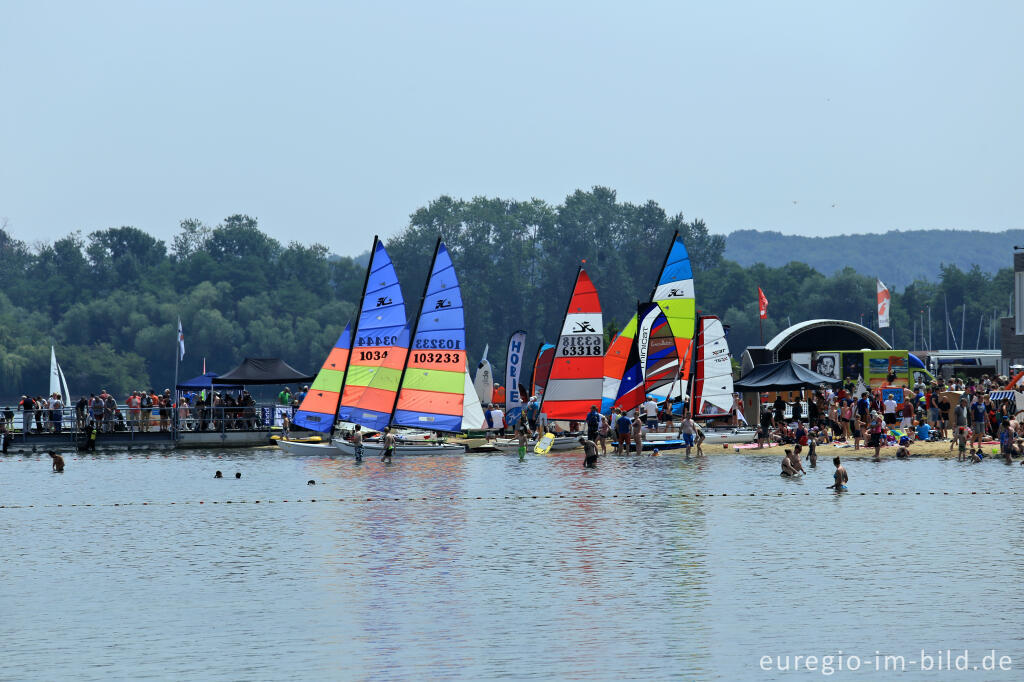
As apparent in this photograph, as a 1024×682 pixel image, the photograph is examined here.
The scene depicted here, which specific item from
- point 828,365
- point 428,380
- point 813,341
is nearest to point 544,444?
point 428,380

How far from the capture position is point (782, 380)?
5141 cm

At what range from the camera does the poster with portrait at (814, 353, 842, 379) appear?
58.6 m

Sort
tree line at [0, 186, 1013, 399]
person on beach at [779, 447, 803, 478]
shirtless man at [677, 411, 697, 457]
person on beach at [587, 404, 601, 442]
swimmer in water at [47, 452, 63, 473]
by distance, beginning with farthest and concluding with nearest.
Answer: tree line at [0, 186, 1013, 399]
person on beach at [587, 404, 601, 442]
shirtless man at [677, 411, 697, 457]
swimmer in water at [47, 452, 63, 473]
person on beach at [779, 447, 803, 478]

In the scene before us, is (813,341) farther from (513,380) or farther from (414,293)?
(414,293)

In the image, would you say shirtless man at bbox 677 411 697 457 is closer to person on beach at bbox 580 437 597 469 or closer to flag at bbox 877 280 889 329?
person on beach at bbox 580 437 597 469

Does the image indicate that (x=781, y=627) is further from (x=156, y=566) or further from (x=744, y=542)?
(x=156, y=566)

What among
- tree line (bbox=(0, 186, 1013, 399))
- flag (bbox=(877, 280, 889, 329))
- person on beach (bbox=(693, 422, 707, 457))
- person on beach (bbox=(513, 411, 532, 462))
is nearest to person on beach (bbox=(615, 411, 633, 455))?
person on beach (bbox=(513, 411, 532, 462))

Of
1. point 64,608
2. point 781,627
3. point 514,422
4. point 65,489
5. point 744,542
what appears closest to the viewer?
point 781,627

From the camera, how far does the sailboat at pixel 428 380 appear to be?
165 ft

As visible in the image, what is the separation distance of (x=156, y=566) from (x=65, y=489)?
61.7ft

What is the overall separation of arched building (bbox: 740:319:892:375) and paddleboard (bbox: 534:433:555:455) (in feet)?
46.9

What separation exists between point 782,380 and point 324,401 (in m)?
18.0

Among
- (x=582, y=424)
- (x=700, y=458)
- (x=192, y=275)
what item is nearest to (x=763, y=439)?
(x=700, y=458)

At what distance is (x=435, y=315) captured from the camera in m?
50.3
